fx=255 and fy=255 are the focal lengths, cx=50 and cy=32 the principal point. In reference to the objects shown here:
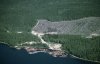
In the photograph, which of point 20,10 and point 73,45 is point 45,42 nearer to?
point 73,45

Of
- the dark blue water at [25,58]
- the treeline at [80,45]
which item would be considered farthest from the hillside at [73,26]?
the dark blue water at [25,58]

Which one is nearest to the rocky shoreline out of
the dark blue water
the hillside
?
the dark blue water

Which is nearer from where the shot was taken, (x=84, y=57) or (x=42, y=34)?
(x=84, y=57)

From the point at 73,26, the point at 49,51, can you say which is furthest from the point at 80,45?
the point at 49,51

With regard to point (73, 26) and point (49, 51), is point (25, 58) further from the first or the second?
point (73, 26)

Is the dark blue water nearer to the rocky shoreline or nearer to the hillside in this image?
the rocky shoreline

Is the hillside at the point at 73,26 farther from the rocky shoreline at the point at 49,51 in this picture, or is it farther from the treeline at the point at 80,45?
the rocky shoreline at the point at 49,51

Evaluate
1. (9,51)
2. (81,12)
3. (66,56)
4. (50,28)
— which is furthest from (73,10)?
(9,51)
